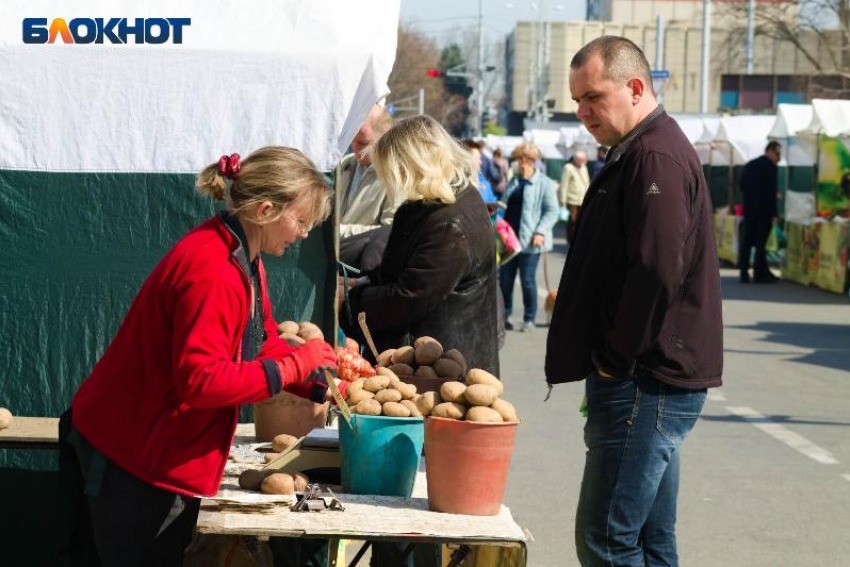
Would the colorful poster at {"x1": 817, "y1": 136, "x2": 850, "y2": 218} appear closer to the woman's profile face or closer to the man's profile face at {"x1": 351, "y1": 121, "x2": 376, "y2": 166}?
the man's profile face at {"x1": 351, "y1": 121, "x2": 376, "y2": 166}

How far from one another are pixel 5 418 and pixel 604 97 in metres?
2.54

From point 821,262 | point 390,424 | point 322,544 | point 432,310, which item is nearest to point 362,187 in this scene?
point 432,310

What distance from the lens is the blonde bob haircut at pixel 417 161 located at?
211 inches

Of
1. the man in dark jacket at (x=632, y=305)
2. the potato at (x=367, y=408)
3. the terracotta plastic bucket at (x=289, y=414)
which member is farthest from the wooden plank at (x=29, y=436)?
the man in dark jacket at (x=632, y=305)

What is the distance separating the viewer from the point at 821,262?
20125 millimetres

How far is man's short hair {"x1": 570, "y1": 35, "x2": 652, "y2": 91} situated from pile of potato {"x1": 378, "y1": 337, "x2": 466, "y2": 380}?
47.9 inches

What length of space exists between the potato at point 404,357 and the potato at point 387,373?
194 mm

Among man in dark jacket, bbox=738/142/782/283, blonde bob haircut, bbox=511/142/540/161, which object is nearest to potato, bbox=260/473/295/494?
blonde bob haircut, bbox=511/142/540/161

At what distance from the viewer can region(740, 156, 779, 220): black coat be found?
20.8 metres

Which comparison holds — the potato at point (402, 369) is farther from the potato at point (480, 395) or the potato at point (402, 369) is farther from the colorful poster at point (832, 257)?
the colorful poster at point (832, 257)

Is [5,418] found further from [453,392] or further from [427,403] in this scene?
[453,392]

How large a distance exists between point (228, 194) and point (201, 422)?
64 cm

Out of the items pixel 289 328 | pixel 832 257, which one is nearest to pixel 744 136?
pixel 832 257

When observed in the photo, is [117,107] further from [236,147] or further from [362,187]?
[362,187]
